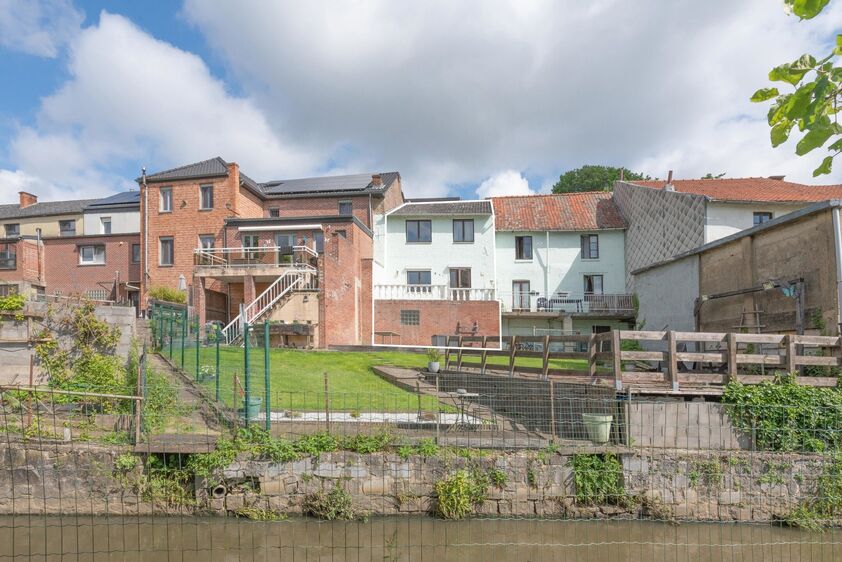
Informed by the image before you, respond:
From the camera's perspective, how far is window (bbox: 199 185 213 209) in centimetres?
2903

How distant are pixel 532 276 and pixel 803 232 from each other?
61.9 feet

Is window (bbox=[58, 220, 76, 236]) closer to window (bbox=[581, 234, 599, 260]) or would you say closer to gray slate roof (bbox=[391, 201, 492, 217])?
gray slate roof (bbox=[391, 201, 492, 217])

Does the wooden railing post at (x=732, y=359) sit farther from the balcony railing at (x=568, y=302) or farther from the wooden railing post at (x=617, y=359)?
the balcony railing at (x=568, y=302)

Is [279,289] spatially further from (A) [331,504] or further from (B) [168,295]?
(A) [331,504]

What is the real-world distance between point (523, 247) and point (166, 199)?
20.3 meters

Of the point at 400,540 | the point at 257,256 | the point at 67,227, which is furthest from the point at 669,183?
the point at 67,227

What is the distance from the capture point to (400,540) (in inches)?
304

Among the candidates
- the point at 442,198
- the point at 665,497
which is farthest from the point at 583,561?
the point at 442,198

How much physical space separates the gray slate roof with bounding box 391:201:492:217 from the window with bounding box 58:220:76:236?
22077 millimetres

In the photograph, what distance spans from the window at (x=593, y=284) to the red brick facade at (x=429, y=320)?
6507 millimetres

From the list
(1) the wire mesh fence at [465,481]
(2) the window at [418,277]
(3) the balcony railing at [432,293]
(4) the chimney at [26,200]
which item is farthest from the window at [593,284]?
(4) the chimney at [26,200]

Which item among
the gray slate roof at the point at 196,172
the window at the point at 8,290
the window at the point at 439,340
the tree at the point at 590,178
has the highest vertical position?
the tree at the point at 590,178

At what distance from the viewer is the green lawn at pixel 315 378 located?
11258mm

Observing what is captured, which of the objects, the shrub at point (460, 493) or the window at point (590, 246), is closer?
the shrub at point (460, 493)
